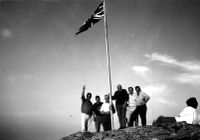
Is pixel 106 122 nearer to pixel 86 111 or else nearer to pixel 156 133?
pixel 86 111

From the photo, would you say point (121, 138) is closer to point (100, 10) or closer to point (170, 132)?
point (170, 132)

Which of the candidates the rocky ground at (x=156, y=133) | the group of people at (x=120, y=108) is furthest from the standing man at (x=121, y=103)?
the rocky ground at (x=156, y=133)

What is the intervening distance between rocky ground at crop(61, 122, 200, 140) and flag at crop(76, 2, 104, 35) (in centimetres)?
783

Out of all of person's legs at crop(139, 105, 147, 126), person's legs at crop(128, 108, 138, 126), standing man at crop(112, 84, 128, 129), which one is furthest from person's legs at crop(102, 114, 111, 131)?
person's legs at crop(139, 105, 147, 126)

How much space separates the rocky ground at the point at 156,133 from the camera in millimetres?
7102

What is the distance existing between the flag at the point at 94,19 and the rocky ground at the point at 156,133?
7.83m

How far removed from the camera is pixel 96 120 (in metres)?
11.8

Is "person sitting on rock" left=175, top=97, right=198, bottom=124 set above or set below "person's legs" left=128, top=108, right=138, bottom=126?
above

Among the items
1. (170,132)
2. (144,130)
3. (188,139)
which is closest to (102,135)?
(144,130)

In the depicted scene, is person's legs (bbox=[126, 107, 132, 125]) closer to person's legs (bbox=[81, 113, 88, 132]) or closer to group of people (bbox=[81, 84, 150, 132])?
group of people (bbox=[81, 84, 150, 132])

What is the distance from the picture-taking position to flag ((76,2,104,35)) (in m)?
14.0

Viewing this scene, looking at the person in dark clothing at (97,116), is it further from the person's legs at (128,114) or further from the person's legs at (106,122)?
the person's legs at (128,114)

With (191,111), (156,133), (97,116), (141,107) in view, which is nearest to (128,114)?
(141,107)

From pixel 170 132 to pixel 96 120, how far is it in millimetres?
4980
